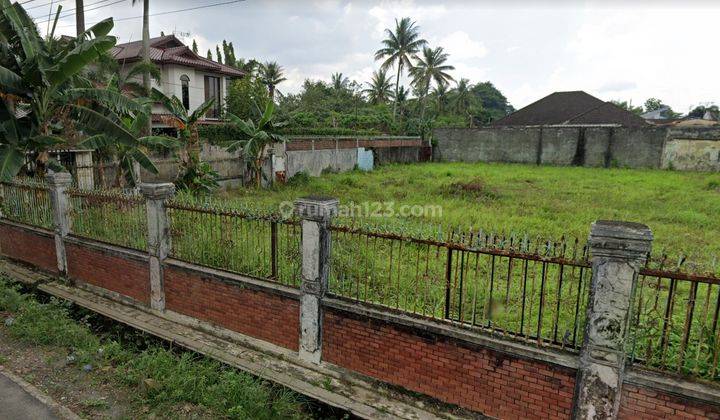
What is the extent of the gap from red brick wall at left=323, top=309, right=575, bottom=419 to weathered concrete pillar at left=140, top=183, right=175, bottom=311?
120 inches

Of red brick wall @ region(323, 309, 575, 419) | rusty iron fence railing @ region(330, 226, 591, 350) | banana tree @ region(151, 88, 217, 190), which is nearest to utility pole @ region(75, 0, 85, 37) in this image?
banana tree @ region(151, 88, 217, 190)

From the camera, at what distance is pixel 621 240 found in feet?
11.6

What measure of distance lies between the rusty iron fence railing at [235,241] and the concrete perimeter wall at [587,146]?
24159 millimetres

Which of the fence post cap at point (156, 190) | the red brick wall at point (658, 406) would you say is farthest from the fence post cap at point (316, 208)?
the red brick wall at point (658, 406)

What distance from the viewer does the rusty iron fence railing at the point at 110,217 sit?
7078 millimetres

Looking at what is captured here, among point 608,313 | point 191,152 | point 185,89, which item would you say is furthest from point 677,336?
point 185,89

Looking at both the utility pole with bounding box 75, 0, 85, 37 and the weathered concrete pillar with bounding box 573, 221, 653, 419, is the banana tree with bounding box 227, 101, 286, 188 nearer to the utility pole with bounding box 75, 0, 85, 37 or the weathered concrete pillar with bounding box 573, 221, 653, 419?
the utility pole with bounding box 75, 0, 85, 37

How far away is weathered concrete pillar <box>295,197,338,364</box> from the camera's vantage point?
16.9ft

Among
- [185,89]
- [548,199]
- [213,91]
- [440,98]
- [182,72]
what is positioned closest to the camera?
[548,199]

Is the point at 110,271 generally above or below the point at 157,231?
below

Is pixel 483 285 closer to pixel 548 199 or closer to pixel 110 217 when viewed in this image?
pixel 110 217

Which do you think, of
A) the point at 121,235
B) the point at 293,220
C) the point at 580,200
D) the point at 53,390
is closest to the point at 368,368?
the point at 293,220

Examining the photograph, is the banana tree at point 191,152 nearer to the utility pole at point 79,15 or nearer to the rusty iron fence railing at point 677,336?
the utility pole at point 79,15

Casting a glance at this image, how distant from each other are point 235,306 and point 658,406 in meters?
4.87
